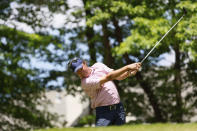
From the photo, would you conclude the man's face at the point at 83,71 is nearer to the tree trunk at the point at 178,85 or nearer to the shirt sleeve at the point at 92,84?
the shirt sleeve at the point at 92,84

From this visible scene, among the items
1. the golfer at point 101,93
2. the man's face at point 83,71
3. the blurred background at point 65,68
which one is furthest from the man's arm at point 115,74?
the blurred background at point 65,68

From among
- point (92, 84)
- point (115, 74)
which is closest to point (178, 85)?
point (92, 84)

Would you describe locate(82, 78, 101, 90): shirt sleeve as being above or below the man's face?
below

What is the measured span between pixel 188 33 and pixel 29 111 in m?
8.56

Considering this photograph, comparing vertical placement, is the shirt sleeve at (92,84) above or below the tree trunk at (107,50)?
below

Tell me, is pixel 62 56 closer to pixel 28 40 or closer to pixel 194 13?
pixel 28 40

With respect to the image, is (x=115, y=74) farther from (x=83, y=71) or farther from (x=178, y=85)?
(x=178, y=85)

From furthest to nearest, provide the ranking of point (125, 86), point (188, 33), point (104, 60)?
point (125, 86)
point (104, 60)
point (188, 33)

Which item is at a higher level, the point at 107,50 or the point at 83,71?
A: the point at 107,50

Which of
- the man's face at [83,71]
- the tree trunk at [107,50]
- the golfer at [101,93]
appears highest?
the tree trunk at [107,50]

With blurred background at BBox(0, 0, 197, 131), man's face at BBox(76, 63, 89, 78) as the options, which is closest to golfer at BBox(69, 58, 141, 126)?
man's face at BBox(76, 63, 89, 78)

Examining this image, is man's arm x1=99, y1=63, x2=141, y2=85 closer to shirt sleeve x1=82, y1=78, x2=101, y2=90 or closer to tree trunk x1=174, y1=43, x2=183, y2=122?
shirt sleeve x1=82, y1=78, x2=101, y2=90

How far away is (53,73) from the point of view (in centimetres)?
1730

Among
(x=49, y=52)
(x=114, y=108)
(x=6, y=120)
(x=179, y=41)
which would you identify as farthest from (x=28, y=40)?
(x=114, y=108)
